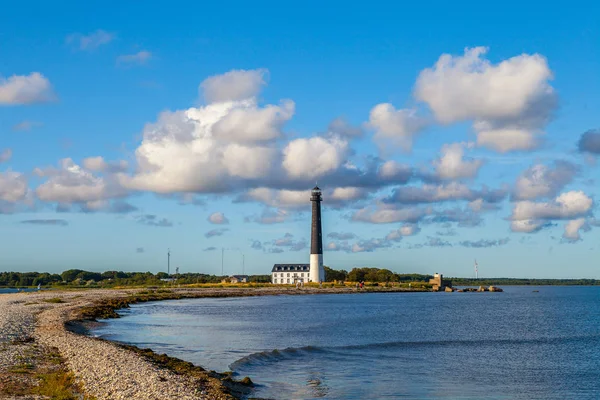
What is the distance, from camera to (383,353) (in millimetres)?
39406

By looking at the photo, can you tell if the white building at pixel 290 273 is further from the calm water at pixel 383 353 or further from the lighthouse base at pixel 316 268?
the calm water at pixel 383 353

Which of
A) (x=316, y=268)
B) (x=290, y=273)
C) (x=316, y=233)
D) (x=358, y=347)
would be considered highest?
(x=316, y=233)

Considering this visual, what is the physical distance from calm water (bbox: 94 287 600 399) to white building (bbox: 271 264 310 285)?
329 ft

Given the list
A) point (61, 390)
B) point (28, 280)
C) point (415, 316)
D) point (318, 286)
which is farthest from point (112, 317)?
point (28, 280)

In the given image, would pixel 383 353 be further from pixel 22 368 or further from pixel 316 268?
pixel 316 268

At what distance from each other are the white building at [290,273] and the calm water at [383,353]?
10043 centimetres

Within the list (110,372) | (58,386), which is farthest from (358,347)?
(58,386)

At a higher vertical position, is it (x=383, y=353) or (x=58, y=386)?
(x=58, y=386)

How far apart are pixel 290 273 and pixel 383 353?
13136 cm

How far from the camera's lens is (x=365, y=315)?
73.9m

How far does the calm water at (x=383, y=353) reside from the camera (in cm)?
2805

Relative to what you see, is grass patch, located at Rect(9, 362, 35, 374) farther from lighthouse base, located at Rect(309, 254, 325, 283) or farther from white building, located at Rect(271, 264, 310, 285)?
white building, located at Rect(271, 264, 310, 285)

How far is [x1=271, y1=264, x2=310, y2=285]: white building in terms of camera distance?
168 m

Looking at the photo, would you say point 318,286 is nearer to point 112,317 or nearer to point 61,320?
point 112,317
